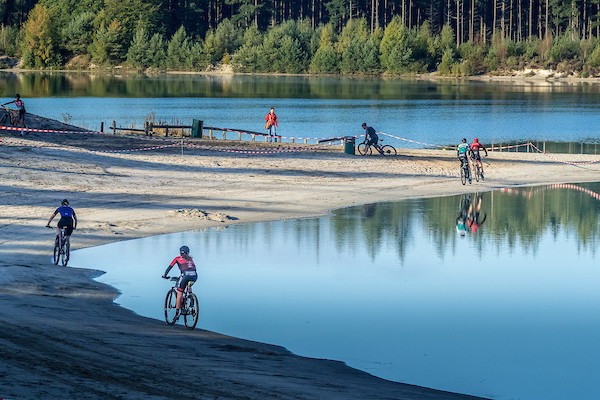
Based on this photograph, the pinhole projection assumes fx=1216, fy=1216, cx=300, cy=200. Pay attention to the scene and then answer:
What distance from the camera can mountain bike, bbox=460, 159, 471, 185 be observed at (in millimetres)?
48438

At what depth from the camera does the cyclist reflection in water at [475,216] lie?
40.2 meters

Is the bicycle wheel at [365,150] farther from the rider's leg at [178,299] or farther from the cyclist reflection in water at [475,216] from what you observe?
the rider's leg at [178,299]

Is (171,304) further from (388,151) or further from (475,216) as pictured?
(388,151)

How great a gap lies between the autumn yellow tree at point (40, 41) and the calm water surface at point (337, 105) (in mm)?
19605

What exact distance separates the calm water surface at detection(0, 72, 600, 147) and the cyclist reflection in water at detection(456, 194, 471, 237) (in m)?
24.5

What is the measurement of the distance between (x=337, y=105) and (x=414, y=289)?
77093mm

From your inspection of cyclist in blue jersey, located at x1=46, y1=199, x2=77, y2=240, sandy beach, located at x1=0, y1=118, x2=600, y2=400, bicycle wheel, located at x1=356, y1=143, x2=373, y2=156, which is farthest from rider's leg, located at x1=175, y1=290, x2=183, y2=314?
bicycle wheel, located at x1=356, y1=143, x2=373, y2=156

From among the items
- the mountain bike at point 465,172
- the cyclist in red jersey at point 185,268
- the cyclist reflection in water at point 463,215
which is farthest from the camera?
the mountain bike at point 465,172

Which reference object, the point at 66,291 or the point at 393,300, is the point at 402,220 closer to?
the point at 393,300

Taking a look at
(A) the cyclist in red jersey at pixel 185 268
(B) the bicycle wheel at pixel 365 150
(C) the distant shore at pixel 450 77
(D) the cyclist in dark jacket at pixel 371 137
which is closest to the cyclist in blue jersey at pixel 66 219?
(A) the cyclist in red jersey at pixel 185 268

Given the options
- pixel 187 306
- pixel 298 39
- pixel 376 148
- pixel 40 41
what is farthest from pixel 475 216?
pixel 40 41

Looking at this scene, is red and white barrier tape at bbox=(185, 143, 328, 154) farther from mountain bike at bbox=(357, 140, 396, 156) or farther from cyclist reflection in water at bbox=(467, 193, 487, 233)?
cyclist reflection in water at bbox=(467, 193, 487, 233)

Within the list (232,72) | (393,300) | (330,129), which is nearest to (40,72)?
(232,72)

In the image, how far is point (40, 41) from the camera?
7141 inches
